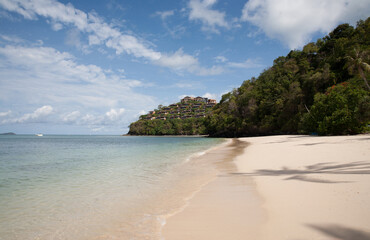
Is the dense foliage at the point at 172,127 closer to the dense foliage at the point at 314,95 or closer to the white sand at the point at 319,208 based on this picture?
the dense foliage at the point at 314,95

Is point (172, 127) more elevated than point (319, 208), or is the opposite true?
point (172, 127)

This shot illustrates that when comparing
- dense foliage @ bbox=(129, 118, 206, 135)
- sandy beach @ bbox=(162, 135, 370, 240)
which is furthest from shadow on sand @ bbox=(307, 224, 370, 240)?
dense foliage @ bbox=(129, 118, 206, 135)

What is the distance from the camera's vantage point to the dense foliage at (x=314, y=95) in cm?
2267

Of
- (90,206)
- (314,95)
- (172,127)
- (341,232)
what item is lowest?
(90,206)

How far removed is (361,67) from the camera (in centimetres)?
2314

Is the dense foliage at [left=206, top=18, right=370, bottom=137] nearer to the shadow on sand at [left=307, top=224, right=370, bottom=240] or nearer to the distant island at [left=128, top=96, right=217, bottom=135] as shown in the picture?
the shadow on sand at [left=307, top=224, right=370, bottom=240]

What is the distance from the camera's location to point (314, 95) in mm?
32406

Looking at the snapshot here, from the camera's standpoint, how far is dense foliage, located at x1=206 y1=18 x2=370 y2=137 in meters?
22.7

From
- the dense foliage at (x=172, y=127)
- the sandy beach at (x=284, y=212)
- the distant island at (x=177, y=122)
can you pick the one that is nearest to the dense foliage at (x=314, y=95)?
the sandy beach at (x=284, y=212)

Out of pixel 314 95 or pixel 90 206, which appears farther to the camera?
pixel 314 95

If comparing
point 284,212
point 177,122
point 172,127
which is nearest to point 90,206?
point 284,212

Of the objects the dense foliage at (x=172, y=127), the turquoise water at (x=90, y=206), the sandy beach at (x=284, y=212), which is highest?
the dense foliage at (x=172, y=127)

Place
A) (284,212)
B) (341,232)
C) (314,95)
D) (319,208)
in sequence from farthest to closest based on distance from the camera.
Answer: (314,95), (284,212), (319,208), (341,232)

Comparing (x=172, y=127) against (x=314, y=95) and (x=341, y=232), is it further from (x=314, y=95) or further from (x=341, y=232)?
(x=341, y=232)
